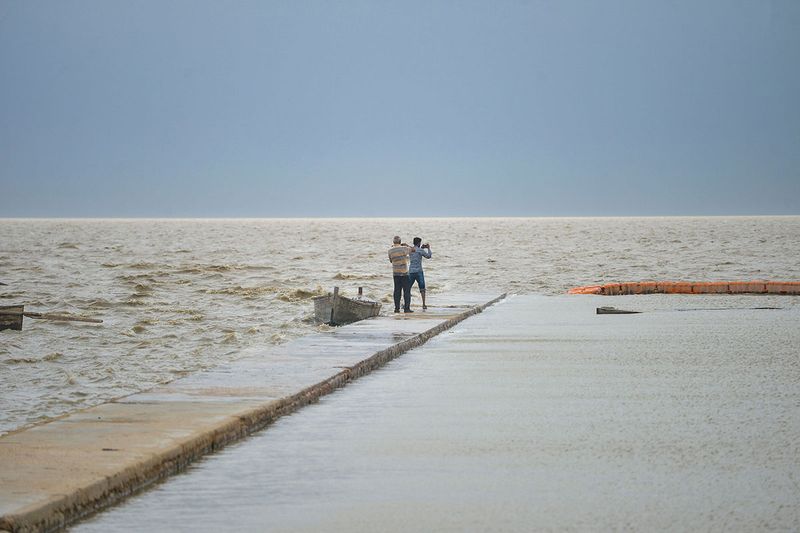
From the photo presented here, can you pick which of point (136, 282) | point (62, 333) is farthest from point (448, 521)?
point (136, 282)

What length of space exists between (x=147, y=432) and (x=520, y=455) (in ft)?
8.92

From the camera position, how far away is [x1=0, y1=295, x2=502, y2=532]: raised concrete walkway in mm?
6188

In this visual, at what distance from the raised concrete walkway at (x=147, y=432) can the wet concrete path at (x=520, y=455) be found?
17 centimetres

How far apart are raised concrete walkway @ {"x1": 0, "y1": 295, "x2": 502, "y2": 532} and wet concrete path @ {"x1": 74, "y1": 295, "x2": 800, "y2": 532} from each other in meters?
0.17

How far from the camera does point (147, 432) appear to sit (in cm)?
825

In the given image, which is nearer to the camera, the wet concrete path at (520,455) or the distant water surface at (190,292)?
the wet concrete path at (520,455)

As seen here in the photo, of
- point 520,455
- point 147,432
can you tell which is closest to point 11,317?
point 147,432

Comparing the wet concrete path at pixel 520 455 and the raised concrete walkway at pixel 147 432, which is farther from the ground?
the raised concrete walkway at pixel 147 432

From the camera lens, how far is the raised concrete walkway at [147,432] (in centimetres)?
619

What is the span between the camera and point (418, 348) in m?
16.8

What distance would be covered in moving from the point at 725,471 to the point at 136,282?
39.7m

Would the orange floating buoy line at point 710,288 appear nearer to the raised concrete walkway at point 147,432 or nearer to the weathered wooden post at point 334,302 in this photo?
the weathered wooden post at point 334,302

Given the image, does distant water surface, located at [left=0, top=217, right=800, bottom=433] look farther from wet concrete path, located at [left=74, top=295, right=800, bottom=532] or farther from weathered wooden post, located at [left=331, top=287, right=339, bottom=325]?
wet concrete path, located at [left=74, top=295, right=800, bottom=532]

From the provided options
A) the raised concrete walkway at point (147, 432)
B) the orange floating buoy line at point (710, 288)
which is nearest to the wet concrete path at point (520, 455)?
the raised concrete walkway at point (147, 432)
